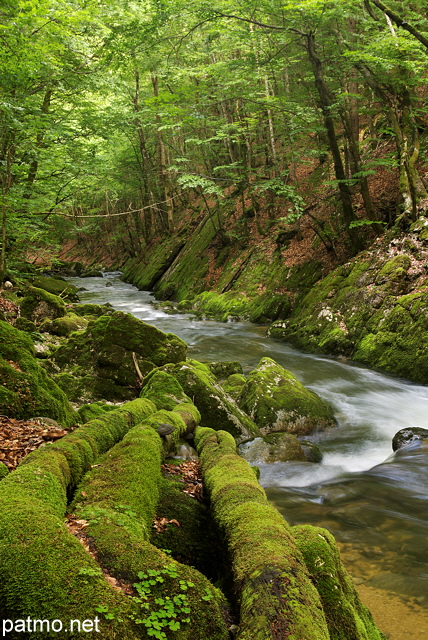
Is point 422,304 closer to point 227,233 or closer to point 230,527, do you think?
point 230,527

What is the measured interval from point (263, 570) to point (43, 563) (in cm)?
111

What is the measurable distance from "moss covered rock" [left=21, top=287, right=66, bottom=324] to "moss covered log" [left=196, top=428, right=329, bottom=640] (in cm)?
1126

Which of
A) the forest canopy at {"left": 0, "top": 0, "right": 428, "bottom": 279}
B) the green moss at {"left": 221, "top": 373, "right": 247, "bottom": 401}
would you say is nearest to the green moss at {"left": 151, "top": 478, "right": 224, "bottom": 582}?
the green moss at {"left": 221, "top": 373, "right": 247, "bottom": 401}

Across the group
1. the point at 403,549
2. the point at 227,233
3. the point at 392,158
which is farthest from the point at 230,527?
the point at 227,233

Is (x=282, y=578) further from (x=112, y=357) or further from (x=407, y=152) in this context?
(x=407, y=152)

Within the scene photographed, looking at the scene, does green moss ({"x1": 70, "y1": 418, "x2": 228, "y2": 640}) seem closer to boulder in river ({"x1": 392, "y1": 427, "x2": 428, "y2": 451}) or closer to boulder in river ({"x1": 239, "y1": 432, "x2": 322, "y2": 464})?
boulder in river ({"x1": 239, "y1": 432, "x2": 322, "y2": 464})

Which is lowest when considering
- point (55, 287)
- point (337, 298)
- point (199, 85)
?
point (337, 298)

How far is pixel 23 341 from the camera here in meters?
5.63

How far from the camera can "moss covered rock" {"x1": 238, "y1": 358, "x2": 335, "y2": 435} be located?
26.1 feet

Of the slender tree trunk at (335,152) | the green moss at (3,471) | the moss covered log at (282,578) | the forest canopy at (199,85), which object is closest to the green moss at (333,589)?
the moss covered log at (282,578)

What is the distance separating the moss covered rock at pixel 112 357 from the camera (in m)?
8.16

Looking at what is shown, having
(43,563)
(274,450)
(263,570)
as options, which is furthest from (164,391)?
(43,563)

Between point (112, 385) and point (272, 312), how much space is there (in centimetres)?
976

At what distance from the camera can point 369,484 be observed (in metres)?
6.04
